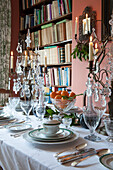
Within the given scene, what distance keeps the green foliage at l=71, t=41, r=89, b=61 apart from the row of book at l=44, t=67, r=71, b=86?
0.33m

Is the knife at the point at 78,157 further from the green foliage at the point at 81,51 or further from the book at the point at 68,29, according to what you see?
the book at the point at 68,29

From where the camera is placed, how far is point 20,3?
11.3 feet

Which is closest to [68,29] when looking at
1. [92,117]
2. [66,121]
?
[66,121]

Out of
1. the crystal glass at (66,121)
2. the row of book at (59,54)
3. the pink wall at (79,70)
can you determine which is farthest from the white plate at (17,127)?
the row of book at (59,54)

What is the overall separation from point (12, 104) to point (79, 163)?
84 centimetres

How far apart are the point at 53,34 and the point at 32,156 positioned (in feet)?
7.82

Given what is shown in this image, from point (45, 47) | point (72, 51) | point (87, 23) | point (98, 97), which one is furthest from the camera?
point (45, 47)

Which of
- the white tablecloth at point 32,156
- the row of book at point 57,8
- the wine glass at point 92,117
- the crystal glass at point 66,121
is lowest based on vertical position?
the white tablecloth at point 32,156

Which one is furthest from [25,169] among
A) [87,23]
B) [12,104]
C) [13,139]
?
[87,23]

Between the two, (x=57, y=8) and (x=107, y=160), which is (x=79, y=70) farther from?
(x=107, y=160)

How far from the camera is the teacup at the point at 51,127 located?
0.78 metres

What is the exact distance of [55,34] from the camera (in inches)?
108

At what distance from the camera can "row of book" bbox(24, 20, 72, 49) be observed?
8.44 feet

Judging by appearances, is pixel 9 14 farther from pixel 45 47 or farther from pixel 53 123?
pixel 53 123
